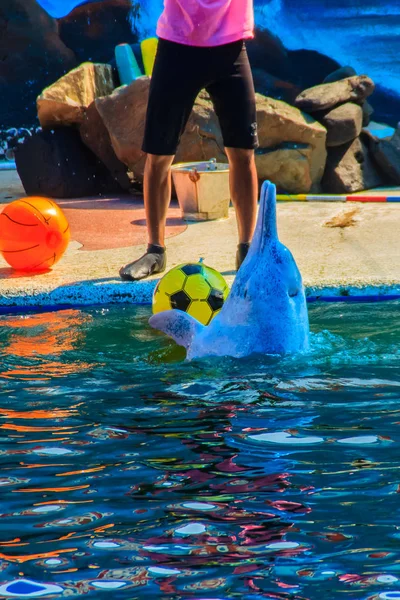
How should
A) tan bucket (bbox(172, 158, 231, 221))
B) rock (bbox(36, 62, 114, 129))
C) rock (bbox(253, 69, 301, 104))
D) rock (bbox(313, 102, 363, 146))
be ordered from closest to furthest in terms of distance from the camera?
1. tan bucket (bbox(172, 158, 231, 221))
2. rock (bbox(313, 102, 363, 146))
3. rock (bbox(36, 62, 114, 129))
4. rock (bbox(253, 69, 301, 104))

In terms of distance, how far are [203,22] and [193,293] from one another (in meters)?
1.59

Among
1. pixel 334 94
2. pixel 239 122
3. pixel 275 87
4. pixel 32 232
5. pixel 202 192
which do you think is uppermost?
pixel 275 87

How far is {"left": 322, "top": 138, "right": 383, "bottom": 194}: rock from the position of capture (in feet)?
27.5

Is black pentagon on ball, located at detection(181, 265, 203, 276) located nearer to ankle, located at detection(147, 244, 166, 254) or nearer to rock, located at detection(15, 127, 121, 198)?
ankle, located at detection(147, 244, 166, 254)

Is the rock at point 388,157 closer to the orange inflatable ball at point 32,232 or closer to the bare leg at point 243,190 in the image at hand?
the bare leg at point 243,190

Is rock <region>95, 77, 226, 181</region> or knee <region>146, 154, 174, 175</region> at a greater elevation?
rock <region>95, 77, 226, 181</region>

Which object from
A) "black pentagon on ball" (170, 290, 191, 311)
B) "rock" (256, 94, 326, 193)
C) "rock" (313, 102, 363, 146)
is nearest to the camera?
"black pentagon on ball" (170, 290, 191, 311)

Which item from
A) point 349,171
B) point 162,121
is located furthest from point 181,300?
point 349,171

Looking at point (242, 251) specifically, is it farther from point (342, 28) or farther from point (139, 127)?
point (342, 28)

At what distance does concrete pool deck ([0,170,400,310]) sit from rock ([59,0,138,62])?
364 cm

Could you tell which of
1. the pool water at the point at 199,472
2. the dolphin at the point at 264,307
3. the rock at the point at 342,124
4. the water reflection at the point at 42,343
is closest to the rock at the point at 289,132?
the rock at the point at 342,124

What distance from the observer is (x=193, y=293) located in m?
4.15

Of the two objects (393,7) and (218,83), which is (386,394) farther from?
(393,7)

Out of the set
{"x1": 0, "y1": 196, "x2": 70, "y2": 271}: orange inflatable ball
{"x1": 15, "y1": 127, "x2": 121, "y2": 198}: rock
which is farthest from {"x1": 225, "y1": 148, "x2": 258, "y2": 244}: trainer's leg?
{"x1": 15, "y1": 127, "x2": 121, "y2": 198}: rock
